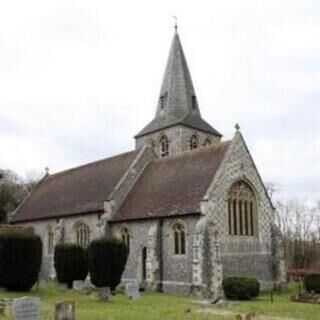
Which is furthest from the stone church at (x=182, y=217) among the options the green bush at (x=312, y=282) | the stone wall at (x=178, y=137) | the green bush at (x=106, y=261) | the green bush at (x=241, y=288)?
the stone wall at (x=178, y=137)

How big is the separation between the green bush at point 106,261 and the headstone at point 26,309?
38.1ft

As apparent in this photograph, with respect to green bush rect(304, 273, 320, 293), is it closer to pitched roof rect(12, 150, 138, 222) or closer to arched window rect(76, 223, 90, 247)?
pitched roof rect(12, 150, 138, 222)

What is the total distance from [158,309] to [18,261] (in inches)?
364

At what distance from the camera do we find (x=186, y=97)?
4497 centimetres

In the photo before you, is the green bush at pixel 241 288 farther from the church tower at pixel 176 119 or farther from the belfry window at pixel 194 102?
the belfry window at pixel 194 102

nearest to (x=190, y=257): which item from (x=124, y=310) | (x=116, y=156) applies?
(x=124, y=310)

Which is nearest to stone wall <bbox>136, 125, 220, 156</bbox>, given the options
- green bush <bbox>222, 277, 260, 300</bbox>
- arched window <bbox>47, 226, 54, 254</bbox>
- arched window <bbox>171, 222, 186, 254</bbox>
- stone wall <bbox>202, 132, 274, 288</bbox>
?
arched window <bbox>47, 226, 54, 254</bbox>

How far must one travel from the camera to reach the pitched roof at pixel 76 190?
3706cm

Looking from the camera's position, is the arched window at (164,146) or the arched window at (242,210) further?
the arched window at (164,146)

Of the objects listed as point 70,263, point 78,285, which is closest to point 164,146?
point 70,263

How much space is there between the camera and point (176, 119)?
143 ft

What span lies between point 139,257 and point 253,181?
26.3 ft

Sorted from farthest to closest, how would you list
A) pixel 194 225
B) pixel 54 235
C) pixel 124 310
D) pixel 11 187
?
pixel 11 187 < pixel 54 235 < pixel 194 225 < pixel 124 310

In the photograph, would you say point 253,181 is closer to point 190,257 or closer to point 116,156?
point 190,257
